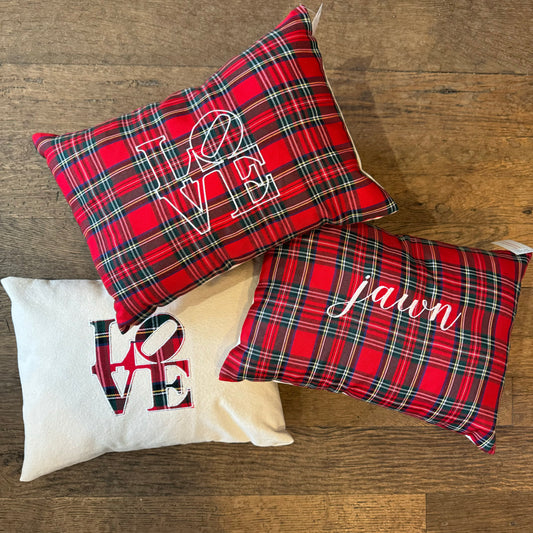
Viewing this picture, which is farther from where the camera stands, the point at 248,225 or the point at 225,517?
the point at 225,517

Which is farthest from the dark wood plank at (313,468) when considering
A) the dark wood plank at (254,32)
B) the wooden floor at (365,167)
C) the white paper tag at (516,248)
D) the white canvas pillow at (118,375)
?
the dark wood plank at (254,32)

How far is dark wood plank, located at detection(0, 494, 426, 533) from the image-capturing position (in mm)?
1134

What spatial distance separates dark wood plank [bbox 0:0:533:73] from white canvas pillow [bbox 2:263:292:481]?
594 mm

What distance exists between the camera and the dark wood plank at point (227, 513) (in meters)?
1.13

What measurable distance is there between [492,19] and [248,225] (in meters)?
0.87

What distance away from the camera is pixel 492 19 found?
3.79 ft

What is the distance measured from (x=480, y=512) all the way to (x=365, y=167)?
93 centimetres

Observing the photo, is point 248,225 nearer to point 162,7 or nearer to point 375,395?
Answer: point 375,395

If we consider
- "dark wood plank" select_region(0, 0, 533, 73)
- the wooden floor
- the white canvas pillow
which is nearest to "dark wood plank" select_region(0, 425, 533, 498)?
the wooden floor

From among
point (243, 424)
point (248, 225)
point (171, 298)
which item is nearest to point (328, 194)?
point (248, 225)

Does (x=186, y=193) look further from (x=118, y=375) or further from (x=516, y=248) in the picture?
(x=516, y=248)

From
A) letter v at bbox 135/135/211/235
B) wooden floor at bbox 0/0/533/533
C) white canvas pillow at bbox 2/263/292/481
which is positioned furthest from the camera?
wooden floor at bbox 0/0/533/533

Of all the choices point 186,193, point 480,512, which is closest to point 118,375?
point 186,193

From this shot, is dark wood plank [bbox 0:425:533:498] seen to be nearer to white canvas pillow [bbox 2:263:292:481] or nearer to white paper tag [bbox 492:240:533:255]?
white canvas pillow [bbox 2:263:292:481]
